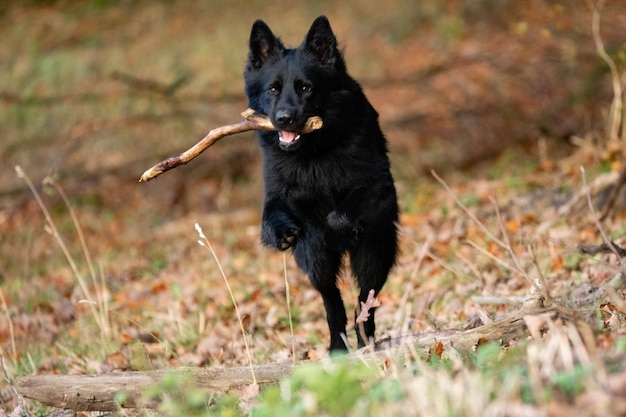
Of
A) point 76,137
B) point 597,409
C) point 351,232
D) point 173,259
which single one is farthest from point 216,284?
point 597,409

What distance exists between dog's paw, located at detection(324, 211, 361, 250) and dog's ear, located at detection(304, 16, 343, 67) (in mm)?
936

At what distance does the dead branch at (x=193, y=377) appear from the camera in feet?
11.7

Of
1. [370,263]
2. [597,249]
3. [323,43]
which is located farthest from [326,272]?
[597,249]

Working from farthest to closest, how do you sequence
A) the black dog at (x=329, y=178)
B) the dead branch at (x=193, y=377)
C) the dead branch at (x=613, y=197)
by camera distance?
the dead branch at (x=613, y=197) < the black dog at (x=329, y=178) < the dead branch at (x=193, y=377)

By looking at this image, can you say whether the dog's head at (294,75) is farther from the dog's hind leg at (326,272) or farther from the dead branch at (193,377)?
the dead branch at (193,377)

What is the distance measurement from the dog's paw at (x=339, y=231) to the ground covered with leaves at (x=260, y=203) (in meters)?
0.48

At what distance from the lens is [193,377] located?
3.60 m

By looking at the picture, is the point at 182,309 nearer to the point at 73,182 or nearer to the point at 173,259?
the point at 173,259

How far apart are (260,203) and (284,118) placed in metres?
6.39

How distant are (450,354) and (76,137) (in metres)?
7.40

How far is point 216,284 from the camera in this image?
23.2 ft

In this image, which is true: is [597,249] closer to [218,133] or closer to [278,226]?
[278,226]

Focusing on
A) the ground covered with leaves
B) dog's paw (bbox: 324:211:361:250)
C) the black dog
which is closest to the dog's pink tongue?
the black dog

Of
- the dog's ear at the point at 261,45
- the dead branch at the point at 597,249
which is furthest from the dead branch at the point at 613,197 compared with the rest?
the dog's ear at the point at 261,45
